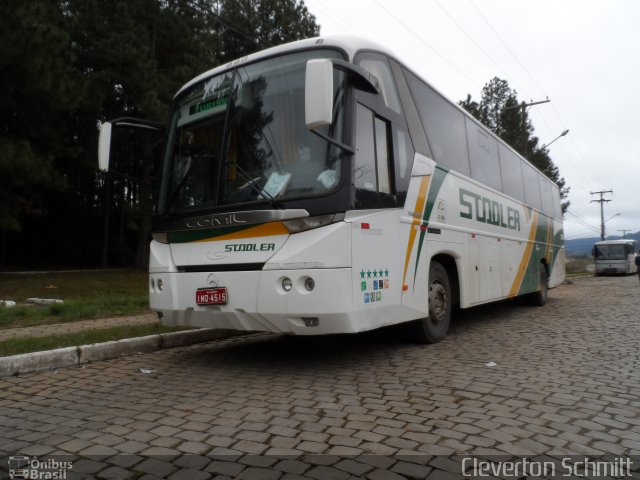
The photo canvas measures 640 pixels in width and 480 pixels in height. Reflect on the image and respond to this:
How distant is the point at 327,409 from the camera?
3877 millimetres

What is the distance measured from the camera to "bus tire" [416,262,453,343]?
6474 millimetres

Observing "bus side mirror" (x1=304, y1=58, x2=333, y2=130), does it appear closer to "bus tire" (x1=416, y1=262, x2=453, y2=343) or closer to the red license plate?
the red license plate

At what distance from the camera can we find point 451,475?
273 cm

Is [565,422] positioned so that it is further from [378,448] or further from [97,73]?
[97,73]

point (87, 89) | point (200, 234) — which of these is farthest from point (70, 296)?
point (200, 234)

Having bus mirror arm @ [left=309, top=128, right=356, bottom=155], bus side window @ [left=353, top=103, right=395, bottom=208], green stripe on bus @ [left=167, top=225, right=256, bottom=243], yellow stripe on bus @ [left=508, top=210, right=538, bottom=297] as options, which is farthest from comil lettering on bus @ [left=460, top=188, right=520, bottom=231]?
green stripe on bus @ [left=167, top=225, right=256, bottom=243]

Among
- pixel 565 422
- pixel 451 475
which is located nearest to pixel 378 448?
pixel 451 475

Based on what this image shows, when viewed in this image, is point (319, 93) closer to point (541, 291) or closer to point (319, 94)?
point (319, 94)

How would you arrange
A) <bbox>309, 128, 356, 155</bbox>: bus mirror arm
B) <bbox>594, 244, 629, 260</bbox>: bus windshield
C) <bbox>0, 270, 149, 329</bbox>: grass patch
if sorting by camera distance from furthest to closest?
<bbox>594, 244, 629, 260</bbox>: bus windshield → <bbox>0, 270, 149, 329</bbox>: grass patch → <bbox>309, 128, 356, 155</bbox>: bus mirror arm

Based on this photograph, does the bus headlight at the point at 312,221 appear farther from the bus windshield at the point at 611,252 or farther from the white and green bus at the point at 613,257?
the bus windshield at the point at 611,252

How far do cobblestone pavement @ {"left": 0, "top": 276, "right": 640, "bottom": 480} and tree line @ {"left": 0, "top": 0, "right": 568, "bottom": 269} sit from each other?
16.0 feet

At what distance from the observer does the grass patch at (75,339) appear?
18.9 ft

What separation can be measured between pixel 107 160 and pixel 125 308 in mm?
4879

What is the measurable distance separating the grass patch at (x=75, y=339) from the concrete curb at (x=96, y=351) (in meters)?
0.25
